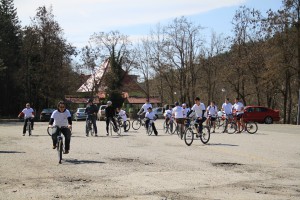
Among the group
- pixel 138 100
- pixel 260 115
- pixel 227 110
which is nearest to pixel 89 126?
pixel 227 110

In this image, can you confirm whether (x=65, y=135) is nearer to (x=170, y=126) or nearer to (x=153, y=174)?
(x=153, y=174)

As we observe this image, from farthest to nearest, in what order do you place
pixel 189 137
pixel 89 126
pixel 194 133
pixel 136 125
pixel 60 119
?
1. pixel 136 125
2. pixel 89 126
3. pixel 194 133
4. pixel 189 137
5. pixel 60 119

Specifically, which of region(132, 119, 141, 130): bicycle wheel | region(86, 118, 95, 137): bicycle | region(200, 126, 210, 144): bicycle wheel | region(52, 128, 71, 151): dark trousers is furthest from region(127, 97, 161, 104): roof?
region(52, 128, 71, 151): dark trousers

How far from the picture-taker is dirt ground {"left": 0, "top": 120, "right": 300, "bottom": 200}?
813 centimetres

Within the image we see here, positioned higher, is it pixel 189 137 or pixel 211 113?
pixel 211 113

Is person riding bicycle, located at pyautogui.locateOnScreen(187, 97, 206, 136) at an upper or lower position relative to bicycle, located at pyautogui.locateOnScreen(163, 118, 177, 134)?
upper

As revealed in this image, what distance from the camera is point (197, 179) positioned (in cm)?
957

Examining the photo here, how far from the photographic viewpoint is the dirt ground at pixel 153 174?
8133mm

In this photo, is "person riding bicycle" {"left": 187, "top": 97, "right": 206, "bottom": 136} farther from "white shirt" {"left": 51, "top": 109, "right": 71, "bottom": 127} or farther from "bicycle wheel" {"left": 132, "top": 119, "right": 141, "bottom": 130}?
"bicycle wheel" {"left": 132, "top": 119, "right": 141, "bottom": 130}

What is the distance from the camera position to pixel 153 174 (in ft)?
33.6

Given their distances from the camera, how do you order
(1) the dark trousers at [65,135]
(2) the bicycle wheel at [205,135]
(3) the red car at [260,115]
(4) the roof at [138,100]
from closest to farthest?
1. (1) the dark trousers at [65,135]
2. (2) the bicycle wheel at [205,135]
3. (3) the red car at [260,115]
4. (4) the roof at [138,100]

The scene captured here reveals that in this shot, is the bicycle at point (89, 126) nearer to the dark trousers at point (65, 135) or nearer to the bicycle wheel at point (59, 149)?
the dark trousers at point (65, 135)

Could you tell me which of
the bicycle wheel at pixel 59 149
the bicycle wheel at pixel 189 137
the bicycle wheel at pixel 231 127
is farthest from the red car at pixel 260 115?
the bicycle wheel at pixel 59 149

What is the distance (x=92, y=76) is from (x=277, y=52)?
35.7m
